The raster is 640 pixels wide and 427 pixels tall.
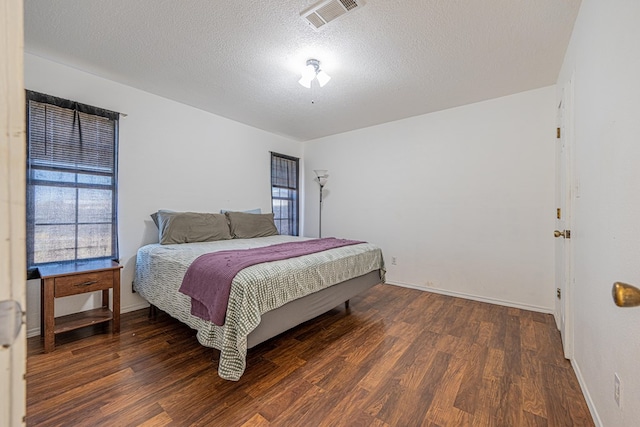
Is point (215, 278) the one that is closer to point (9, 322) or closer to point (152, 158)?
point (9, 322)

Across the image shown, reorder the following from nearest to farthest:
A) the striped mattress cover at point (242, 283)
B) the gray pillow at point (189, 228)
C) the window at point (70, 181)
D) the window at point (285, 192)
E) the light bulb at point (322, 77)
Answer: the striped mattress cover at point (242, 283) → the window at point (70, 181) → the light bulb at point (322, 77) → the gray pillow at point (189, 228) → the window at point (285, 192)

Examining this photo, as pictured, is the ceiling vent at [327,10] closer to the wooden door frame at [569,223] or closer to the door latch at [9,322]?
the wooden door frame at [569,223]

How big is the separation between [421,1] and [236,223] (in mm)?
2923

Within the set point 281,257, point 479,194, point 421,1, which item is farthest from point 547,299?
point 421,1

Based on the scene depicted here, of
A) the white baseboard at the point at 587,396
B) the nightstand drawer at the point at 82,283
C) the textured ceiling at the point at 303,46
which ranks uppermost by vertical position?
the textured ceiling at the point at 303,46

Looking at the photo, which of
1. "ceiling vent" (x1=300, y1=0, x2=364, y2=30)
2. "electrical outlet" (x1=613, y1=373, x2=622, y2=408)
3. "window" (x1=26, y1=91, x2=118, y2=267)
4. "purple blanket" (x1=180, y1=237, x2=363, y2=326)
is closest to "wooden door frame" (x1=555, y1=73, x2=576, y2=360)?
"electrical outlet" (x1=613, y1=373, x2=622, y2=408)

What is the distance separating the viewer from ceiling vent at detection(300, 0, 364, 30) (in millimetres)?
1736

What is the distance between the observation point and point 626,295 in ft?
2.18

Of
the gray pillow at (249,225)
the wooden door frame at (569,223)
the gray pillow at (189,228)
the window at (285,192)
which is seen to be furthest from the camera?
the window at (285,192)

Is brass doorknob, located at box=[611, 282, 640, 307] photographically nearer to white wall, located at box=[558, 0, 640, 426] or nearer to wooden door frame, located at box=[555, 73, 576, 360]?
white wall, located at box=[558, 0, 640, 426]

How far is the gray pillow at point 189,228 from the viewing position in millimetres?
2930

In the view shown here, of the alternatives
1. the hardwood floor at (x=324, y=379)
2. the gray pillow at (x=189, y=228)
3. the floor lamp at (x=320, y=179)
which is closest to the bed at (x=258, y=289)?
the gray pillow at (x=189, y=228)

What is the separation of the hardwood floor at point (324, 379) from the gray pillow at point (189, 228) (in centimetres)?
87

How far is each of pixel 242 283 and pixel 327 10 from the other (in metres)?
1.87
